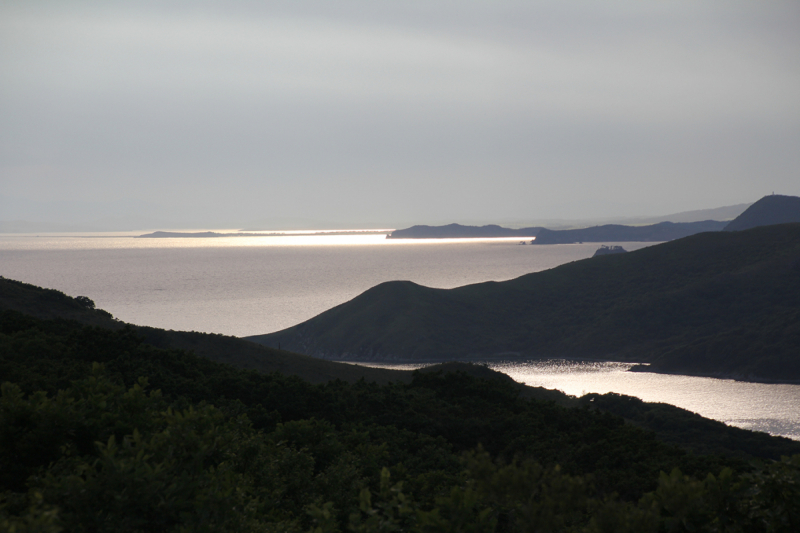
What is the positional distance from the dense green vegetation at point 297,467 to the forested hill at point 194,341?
2436 cm

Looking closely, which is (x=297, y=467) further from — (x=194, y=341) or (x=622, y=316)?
(x=622, y=316)

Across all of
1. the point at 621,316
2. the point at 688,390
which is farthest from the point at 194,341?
the point at 621,316

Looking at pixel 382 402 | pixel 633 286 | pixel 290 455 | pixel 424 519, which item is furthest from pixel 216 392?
pixel 633 286

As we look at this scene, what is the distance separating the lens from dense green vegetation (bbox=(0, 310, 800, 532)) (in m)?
7.55

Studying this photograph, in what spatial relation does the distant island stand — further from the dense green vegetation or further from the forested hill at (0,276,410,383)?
the dense green vegetation

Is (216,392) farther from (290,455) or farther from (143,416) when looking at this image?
(143,416)

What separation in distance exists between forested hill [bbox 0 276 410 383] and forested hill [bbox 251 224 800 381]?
64.1 m

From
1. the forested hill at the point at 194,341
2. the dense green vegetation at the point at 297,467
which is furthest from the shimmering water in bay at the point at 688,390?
the dense green vegetation at the point at 297,467

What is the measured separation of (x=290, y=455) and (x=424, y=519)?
770cm

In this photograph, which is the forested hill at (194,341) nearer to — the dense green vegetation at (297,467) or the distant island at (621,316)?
the dense green vegetation at (297,467)

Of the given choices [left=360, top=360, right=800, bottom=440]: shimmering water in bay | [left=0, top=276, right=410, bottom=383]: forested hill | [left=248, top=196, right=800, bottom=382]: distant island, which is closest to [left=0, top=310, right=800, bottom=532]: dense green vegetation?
[left=0, top=276, right=410, bottom=383]: forested hill

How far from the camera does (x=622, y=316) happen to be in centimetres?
13088

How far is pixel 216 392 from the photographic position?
2752 cm

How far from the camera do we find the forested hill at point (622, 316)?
109375mm
